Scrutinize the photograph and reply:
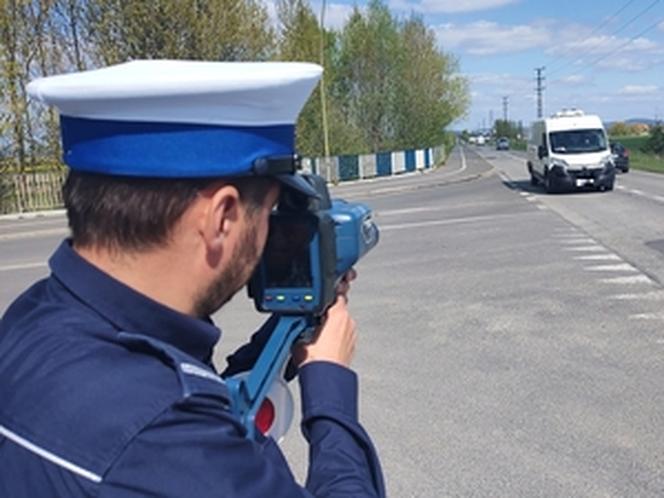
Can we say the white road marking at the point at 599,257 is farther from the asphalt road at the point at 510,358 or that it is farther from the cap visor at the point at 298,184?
the cap visor at the point at 298,184

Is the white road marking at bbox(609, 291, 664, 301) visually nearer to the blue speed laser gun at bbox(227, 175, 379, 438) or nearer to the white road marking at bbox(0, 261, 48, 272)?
the blue speed laser gun at bbox(227, 175, 379, 438)

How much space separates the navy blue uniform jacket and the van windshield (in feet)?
70.6

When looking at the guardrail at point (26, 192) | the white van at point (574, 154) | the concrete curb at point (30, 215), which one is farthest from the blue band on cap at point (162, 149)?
the guardrail at point (26, 192)

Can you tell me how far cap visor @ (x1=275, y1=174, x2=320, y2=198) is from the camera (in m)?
1.21

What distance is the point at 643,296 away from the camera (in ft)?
24.9

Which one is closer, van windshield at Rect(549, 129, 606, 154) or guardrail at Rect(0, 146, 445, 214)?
van windshield at Rect(549, 129, 606, 154)

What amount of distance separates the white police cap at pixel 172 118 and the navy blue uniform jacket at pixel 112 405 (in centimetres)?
17

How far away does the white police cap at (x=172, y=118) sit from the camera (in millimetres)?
1068

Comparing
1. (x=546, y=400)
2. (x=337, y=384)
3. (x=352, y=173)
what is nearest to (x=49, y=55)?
(x=352, y=173)

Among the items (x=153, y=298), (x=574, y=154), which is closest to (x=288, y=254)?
(x=153, y=298)

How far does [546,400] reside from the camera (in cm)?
473

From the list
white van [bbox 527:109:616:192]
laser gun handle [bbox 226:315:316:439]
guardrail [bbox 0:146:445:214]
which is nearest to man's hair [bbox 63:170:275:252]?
laser gun handle [bbox 226:315:316:439]

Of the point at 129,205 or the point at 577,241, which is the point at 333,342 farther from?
the point at 577,241

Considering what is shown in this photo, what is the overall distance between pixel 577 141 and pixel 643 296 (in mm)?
15206
